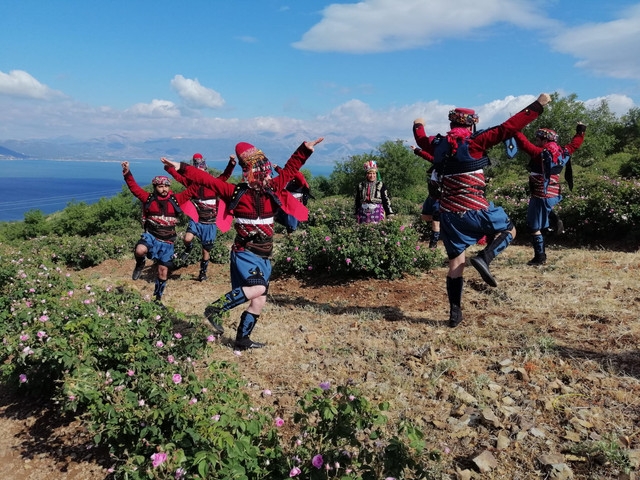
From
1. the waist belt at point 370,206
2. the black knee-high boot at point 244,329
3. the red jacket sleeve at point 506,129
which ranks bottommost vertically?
the black knee-high boot at point 244,329

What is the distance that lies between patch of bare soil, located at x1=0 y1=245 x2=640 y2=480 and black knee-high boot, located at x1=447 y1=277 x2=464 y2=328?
0.15m

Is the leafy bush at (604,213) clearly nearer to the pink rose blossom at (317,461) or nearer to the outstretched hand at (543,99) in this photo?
the outstretched hand at (543,99)

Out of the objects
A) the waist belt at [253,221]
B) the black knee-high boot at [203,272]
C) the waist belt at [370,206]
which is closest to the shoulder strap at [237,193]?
the waist belt at [253,221]

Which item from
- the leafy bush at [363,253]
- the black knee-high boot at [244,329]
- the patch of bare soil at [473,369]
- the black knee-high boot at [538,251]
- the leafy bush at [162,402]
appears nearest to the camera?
the leafy bush at [162,402]

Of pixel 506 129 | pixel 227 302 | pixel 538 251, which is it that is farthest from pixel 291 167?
pixel 538 251

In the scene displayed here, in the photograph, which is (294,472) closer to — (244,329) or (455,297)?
(244,329)

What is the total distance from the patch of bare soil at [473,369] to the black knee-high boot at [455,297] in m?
0.15

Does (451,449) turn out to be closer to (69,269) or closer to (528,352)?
(528,352)

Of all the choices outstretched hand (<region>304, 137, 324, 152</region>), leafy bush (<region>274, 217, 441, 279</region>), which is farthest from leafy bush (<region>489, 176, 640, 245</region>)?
outstretched hand (<region>304, 137, 324, 152</region>)

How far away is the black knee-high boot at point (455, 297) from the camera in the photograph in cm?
467

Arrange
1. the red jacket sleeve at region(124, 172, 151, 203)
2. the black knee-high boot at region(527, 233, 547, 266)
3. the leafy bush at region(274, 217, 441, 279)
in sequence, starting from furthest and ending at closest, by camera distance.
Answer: the black knee-high boot at region(527, 233, 547, 266) < the leafy bush at region(274, 217, 441, 279) < the red jacket sleeve at region(124, 172, 151, 203)

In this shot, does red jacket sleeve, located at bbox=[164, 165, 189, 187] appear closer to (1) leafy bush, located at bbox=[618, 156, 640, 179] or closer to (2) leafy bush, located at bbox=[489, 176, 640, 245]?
(2) leafy bush, located at bbox=[489, 176, 640, 245]

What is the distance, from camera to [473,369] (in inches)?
148

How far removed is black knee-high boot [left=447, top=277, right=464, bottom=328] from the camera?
4.67m
